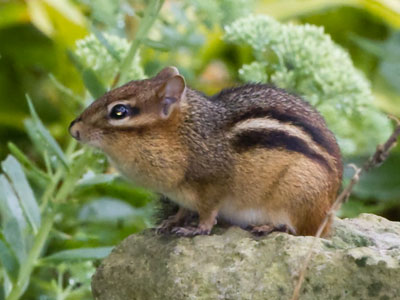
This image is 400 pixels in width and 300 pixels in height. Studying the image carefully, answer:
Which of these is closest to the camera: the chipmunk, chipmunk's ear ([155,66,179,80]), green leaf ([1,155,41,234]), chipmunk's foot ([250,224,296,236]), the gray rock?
the gray rock

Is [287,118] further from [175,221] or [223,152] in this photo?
[175,221]

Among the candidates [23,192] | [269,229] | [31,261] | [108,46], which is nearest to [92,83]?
[108,46]

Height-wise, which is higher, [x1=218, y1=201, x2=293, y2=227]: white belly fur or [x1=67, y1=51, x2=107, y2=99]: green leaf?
[x1=67, y1=51, x2=107, y2=99]: green leaf

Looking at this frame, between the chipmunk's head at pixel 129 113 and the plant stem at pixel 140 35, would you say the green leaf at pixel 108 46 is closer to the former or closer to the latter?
the plant stem at pixel 140 35

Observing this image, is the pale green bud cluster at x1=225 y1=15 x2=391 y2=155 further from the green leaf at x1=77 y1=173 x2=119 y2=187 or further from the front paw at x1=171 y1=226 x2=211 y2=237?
the front paw at x1=171 y1=226 x2=211 y2=237

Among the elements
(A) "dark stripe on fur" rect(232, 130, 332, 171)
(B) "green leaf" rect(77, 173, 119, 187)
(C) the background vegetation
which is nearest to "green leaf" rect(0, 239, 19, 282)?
(C) the background vegetation

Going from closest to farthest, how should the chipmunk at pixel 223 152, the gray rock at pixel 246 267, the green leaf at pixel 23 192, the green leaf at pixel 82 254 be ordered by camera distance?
1. the gray rock at pixel 246 267
2. the chipmunk at pixel 223 152
3. the green leaf at pixel 82 254
4. the green leaf at pixel 23 192

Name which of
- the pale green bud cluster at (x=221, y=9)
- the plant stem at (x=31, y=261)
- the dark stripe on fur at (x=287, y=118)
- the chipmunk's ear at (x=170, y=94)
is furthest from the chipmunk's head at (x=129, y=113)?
the pale green bud cluster at (x=221, y=9)

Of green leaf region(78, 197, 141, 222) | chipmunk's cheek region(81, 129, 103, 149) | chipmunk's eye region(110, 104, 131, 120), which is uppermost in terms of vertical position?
chipmunk's eye region(110, 104, 131, 120)
